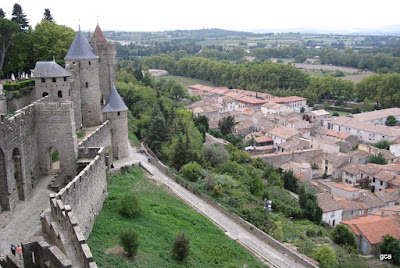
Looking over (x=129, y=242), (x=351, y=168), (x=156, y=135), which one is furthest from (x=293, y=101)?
(x=129, y=242)

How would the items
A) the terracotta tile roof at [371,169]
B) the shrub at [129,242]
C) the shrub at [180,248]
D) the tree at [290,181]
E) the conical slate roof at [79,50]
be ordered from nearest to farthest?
the shrub at [129,242] < the shrub at [180,248] < the conical slate roof at [79,50] < the tree at [290,181] < the terracotta tile roof at [371,169]

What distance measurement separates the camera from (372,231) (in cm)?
2834

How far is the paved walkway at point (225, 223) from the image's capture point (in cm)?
2081

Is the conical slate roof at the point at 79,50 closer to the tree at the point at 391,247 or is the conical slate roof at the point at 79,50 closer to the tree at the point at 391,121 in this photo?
the tree at the point at 391,247

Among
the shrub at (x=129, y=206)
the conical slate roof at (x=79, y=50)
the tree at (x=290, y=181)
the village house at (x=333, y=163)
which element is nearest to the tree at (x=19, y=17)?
the conical slate roof at (x=79, y=50)

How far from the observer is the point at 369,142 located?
58.1 meters

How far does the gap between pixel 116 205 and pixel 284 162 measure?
29868 millimetres

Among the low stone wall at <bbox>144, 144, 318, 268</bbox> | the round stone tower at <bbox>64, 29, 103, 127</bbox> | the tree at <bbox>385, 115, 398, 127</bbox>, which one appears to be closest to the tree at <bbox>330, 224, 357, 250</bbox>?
the low stone wall at <bbox>144, 144, 318, 268</bbox>

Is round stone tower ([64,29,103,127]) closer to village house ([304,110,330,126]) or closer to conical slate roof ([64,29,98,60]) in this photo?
conical slate roof ([64,29,98,60])

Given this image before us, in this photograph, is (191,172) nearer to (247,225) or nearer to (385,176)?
(247,225)

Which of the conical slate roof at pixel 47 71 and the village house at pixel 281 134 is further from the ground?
the conical slate roof at pixel 47 71

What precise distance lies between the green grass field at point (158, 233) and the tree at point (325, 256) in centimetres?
418

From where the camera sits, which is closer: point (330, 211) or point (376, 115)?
point (330, 211)

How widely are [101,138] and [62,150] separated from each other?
4.69m
